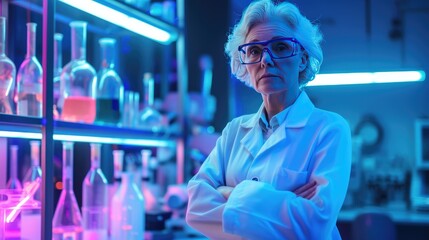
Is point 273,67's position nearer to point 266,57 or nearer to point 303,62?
point 266,57

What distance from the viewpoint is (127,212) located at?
7.33 feet

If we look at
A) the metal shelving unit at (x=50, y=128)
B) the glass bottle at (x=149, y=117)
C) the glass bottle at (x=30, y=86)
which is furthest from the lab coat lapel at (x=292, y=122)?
the glass bottle at (x=149, y=117)

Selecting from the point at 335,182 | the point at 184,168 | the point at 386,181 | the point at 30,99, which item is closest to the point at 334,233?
the point at 335,182

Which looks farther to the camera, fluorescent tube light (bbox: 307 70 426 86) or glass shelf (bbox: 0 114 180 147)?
fluorescent tube light (bbox: 307 70 426 86)

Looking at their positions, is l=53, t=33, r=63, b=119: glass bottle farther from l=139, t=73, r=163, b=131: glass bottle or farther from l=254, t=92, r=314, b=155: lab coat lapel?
l=254, t=92, r=314, b=155: lab coat lapel

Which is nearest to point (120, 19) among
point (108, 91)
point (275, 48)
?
point (108, 91)

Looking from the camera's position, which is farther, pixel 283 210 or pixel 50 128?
pixel 50 128

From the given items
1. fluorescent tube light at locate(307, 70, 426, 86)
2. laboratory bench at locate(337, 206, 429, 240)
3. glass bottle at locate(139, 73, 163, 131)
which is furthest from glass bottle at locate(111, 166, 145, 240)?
fluorescent tube light at locate(307, 70, 426, 86)

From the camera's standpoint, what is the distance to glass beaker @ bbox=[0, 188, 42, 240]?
1.75 meters

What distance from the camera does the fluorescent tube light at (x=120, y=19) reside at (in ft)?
6.82

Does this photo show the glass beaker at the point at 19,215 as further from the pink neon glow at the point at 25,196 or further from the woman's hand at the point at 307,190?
the woman's hand at the point at 307,190

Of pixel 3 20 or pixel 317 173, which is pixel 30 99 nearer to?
pixel 3 20

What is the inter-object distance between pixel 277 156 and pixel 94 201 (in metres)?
0.95

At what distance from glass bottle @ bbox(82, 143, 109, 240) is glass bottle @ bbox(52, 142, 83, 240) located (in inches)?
3.1
